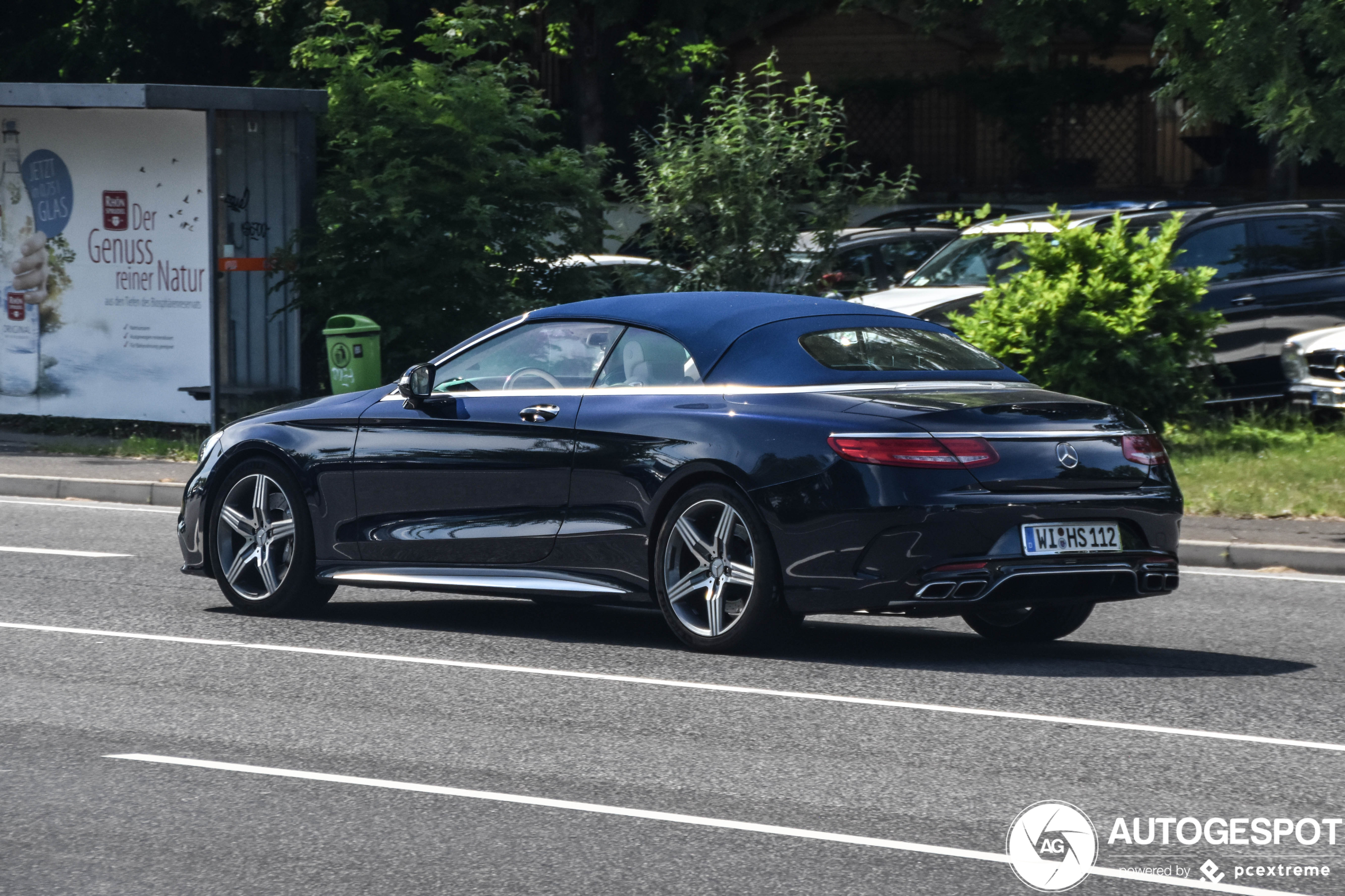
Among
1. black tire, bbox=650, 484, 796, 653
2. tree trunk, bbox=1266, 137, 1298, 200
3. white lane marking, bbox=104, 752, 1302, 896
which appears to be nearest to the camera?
white lane marking, bbox=104, 752, 1302, 896

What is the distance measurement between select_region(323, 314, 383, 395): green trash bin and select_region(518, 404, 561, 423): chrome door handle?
26.4ft

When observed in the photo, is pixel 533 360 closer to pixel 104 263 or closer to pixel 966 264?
pixel 966 264

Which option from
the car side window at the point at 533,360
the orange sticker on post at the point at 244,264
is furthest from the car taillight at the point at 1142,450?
the orange sticker on post at the point at 244,264

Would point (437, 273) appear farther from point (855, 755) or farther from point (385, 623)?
point (855, 755)

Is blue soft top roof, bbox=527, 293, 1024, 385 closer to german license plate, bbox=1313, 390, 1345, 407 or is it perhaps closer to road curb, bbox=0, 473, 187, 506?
german license plate, bbox=1313, 390, 1345, 407

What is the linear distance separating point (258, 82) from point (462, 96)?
13.7m

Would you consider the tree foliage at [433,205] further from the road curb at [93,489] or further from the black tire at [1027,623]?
the black tire at [1027,623]

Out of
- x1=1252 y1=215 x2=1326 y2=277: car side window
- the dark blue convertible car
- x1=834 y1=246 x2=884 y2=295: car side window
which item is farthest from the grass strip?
the dark blue convertible car

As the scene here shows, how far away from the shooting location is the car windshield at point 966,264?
17406mm

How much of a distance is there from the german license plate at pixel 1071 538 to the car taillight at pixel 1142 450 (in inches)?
12.2

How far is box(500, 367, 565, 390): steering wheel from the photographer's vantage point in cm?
877

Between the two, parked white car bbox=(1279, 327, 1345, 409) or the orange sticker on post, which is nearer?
parked white car bbox=(1279, 327, 1345, 409)

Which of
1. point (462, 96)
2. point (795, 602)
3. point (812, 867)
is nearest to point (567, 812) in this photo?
point (812, 867)

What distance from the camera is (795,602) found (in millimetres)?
7758
